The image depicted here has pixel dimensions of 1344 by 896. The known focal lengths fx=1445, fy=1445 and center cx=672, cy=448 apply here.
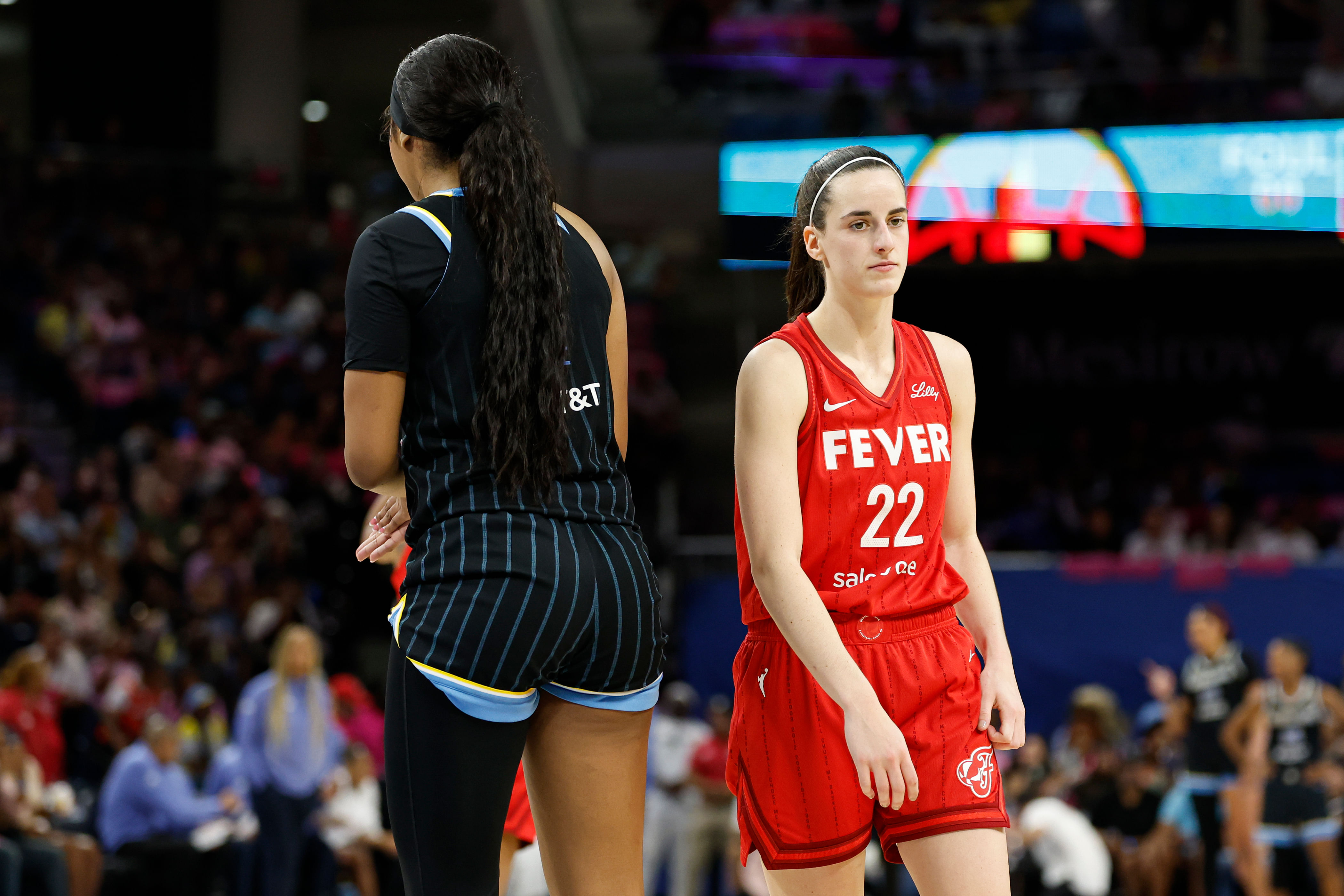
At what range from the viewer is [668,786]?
364 inches

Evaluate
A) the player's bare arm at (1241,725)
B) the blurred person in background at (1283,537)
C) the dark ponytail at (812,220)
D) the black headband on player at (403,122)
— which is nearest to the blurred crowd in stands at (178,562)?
the player's bare arm at (1241,725)

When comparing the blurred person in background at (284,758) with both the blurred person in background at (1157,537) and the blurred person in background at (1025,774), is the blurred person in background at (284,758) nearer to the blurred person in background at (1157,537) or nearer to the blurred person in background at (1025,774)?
the blurred person in background at (1025,774)

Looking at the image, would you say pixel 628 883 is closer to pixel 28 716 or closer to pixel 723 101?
pixel 28 716

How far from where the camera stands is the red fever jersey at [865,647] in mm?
2504

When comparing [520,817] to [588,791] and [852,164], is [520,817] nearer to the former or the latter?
[588,791]

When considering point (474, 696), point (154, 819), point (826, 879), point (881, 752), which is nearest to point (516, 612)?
point (474, 696)

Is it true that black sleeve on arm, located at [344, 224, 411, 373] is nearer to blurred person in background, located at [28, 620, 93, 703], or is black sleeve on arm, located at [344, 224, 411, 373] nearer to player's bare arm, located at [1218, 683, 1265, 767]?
player's bare arm, located at [1218, 683, 1265, 767]

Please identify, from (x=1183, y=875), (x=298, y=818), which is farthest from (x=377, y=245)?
(x=1183, y=875)

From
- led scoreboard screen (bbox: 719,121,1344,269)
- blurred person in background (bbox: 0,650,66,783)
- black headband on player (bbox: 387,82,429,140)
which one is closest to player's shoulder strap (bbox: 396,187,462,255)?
black headband on player (bbox: 387,82,429,140)

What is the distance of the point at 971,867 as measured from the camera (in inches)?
95.6

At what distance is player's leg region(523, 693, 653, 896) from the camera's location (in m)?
2.14

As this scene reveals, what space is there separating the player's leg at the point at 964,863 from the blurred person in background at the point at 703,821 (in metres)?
6.62

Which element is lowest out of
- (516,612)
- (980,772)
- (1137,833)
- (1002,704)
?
(1137,833)

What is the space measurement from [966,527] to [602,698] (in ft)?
Answer: 2.91
